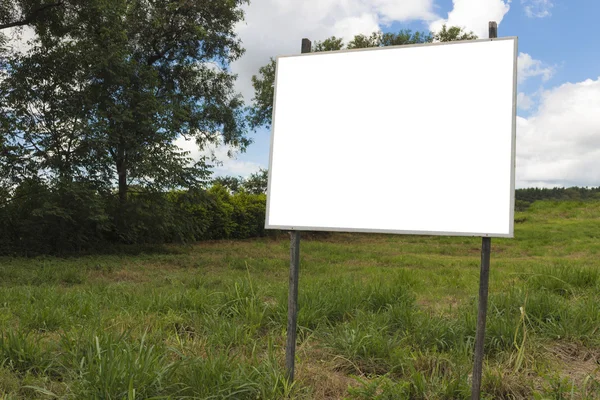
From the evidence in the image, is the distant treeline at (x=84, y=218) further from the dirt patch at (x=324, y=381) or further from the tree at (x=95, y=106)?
the dirt patch at (x=324, y=381)

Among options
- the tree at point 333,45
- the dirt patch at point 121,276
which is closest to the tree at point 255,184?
the tree at point 333,45

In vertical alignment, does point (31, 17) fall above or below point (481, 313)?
above

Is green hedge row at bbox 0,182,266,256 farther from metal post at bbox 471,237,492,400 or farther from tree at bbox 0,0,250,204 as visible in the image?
metal post at bbox 471,237,492,400

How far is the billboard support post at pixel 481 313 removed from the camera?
9.91ft

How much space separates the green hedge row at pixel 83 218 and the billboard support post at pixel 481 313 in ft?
35.4

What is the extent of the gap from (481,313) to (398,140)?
1.22 metres

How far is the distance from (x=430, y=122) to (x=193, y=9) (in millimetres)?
15415

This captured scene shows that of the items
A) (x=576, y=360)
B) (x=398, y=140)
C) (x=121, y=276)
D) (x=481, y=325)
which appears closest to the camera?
(x=481, y=325)

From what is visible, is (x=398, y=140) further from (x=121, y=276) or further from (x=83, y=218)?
(x=83, y=218)

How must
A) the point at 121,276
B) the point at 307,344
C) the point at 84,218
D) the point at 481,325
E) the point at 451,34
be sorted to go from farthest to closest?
the point at 451,34
the point at 84,218
the point at 121,276
the point at 307,344
the point at 481,325

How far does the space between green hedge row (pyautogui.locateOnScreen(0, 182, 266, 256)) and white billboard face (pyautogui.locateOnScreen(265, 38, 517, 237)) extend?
390 inches

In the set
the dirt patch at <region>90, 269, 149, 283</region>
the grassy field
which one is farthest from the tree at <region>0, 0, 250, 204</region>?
the grassy field

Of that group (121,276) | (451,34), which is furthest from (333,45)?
(121,276)

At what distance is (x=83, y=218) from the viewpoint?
12875mm
